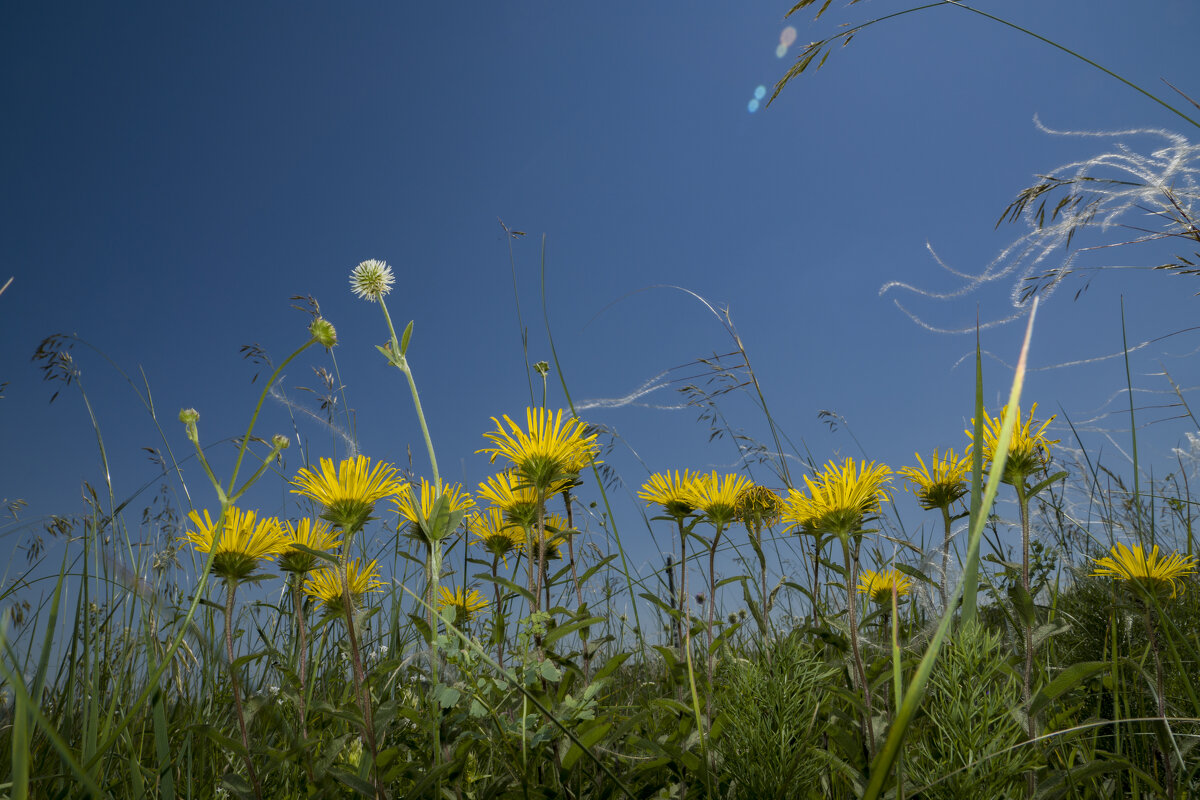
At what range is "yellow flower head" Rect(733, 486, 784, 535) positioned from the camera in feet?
6.64

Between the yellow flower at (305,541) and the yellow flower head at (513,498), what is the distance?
1.37ft

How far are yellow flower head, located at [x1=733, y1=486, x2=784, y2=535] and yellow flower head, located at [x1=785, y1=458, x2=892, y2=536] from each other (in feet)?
1.01

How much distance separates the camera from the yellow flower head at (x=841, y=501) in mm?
1610

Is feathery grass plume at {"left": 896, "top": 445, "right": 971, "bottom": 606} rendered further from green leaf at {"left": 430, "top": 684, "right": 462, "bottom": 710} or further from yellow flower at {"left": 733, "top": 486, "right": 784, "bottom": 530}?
green leaf at {"left": 430, "top": 684, "right": 462, "bottom": 710}

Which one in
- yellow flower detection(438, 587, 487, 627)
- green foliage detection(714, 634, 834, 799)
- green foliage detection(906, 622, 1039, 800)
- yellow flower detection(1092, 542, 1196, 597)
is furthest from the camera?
yellow flower detection(438, 587, 487, 627)

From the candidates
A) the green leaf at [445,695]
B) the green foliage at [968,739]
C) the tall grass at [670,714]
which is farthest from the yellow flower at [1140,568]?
the green leaf at [445,695]

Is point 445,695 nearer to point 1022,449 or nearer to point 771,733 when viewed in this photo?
point 771,733

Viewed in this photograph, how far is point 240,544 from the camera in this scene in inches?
66.9

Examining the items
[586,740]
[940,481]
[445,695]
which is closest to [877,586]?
[940,481]

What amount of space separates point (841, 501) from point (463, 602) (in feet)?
4.18

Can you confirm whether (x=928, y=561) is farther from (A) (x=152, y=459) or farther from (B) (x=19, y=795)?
(A) (x=152, y=459)

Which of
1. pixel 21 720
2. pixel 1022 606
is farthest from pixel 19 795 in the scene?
pixel 1022 606

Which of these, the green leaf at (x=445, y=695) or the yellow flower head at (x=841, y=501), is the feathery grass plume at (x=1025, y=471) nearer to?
the yellow flower head at (x=841, y=501)

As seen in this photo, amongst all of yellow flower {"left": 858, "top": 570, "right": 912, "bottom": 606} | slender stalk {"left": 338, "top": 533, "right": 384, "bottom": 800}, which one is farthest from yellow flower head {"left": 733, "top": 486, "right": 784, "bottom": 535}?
slender stalk {"left": 338, "top": 533, "right": 384, "bottom": 800}
